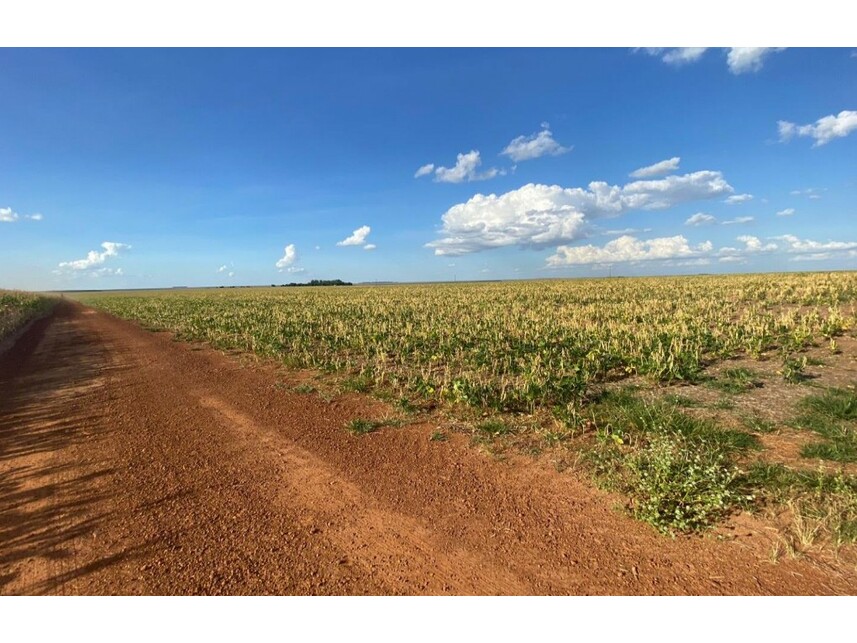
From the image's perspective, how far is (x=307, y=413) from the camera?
8023mm

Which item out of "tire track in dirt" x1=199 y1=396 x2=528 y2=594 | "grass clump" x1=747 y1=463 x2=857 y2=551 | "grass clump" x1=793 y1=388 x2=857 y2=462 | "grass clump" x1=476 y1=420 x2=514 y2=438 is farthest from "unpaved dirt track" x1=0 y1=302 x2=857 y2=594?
"grass clump" x1=793 y1=388 x2=857 y2=462

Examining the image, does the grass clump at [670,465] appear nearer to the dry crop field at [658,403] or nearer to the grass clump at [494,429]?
the dry crop field at [658,403]

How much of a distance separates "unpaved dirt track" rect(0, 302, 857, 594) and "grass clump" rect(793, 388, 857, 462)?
243 cm

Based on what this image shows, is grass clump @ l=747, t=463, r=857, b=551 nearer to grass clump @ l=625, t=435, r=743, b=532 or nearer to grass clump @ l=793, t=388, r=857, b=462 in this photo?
grass clump @ l=625, t=435, r=743, b=532

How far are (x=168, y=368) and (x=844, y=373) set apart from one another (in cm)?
1670

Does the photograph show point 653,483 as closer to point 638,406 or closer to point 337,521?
point 638,406

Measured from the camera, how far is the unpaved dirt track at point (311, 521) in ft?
11.6

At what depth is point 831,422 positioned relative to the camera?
6148 mm

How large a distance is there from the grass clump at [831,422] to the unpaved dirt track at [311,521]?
2.43 metres

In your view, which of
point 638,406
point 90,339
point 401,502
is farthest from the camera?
point 90,339

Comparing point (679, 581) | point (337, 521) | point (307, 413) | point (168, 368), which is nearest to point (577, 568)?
point (679, 581)

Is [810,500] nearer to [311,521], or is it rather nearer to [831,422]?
[831,422]

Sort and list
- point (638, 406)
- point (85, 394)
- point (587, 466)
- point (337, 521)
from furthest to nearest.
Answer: point (85, 394) → point (638, 406) → point (587, 466) → point (337, 521)

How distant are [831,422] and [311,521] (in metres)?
7.45
